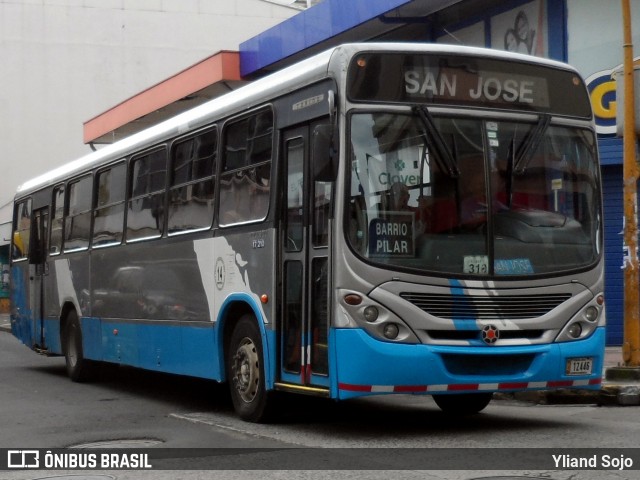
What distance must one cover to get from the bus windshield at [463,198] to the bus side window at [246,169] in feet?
4.76

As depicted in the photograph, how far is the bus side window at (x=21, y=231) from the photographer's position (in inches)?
741

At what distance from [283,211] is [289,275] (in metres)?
0.58

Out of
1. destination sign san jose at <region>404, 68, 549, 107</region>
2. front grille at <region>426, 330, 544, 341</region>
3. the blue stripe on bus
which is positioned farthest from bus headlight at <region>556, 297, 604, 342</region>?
destination sign san jose at <region>404, 68, 549, 107</region>

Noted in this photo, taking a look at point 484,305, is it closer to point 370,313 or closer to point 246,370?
point 370,313

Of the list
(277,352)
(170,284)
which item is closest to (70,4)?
(170,284)

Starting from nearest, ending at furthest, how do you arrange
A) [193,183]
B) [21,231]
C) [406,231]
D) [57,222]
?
[406,231], [193,183], [57,222], [21,231]

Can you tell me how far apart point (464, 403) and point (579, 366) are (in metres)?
1.64

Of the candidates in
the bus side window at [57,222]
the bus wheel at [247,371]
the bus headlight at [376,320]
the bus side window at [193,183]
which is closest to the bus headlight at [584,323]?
the bus headlight at [376,320]

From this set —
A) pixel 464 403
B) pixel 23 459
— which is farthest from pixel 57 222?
pixel 23 459

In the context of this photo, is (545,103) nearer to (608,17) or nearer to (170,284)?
(170,284)

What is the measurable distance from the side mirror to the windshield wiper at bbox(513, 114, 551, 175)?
1580 mm

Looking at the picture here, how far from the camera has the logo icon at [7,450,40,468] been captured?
28.8ft

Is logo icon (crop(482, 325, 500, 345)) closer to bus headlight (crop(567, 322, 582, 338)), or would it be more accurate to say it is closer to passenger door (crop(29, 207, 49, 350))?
bus headlight (crop(567, 322, 582, 338))

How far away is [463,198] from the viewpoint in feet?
30.6
